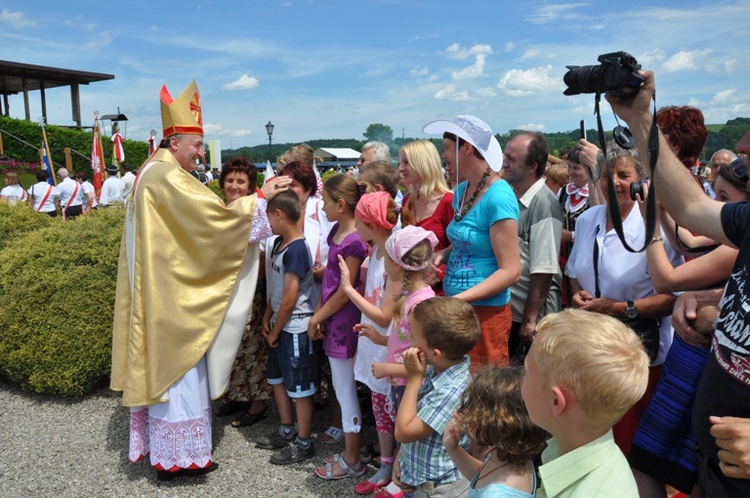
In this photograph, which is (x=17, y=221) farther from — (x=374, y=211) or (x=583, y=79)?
(x=583, y=79)

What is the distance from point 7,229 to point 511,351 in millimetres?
5779

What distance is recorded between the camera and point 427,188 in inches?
154

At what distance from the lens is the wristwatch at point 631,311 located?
2.63 m

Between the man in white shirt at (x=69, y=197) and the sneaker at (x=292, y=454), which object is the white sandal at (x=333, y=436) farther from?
the man in white shirt at (x=69, y=197)

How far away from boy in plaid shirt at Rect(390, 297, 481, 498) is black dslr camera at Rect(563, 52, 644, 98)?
1100 mm

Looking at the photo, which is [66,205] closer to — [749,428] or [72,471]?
[72,471]

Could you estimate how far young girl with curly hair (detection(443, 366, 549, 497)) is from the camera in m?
1.89

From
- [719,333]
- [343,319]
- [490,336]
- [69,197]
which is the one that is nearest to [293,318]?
[343,319]

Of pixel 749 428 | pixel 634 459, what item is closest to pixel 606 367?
pixel 749 428

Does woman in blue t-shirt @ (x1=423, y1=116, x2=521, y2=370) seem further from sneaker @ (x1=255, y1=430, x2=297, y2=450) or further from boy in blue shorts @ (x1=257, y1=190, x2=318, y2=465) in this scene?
sneaker @ (x1=255, y1=430, x2=297, y2=450)

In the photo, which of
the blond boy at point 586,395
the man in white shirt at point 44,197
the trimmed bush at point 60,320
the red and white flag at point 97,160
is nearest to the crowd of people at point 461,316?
the blond boy at point 586,395

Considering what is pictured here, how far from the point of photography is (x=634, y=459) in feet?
7.82

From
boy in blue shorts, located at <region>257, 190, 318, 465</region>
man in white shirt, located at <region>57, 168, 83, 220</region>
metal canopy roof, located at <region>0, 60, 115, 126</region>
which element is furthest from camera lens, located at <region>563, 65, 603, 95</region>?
metal canopy roof, located at <region>0, 60, 115, 126</region>

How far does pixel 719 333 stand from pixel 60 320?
469 centimetres
